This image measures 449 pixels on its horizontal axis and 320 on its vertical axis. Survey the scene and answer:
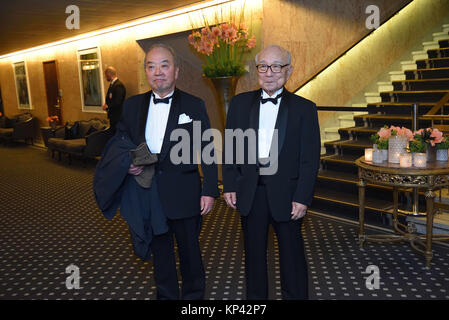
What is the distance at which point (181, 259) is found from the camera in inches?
105

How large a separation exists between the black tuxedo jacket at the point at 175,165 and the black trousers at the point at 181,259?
0.12 m

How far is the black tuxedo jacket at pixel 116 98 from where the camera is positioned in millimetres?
8148

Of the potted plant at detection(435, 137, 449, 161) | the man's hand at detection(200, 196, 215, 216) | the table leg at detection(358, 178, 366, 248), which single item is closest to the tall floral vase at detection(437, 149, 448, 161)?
the potted plant at detection(435, 137, 449, 161)

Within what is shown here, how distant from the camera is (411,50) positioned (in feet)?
25.2

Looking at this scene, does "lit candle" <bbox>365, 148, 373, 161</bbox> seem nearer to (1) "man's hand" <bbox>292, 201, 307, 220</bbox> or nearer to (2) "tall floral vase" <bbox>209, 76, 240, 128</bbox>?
(1) "man's hand" <bbox>292, 201, 307, 220</bbox>

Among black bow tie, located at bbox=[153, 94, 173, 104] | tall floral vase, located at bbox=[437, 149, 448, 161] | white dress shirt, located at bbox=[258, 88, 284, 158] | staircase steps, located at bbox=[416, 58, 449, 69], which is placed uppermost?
staircase steps, located at bbox=[416, 58, 449, 69]

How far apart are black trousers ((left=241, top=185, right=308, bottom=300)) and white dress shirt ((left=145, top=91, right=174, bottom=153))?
2.09ft

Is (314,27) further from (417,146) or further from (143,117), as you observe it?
(143,117)

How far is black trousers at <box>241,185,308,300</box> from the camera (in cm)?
239

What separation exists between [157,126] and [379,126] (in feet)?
15.1

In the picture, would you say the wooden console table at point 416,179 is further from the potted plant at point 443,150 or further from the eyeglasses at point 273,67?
the eyeglasses at point 273,67

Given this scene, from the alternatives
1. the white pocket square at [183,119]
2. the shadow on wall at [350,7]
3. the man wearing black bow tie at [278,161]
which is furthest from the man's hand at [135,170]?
the shadow on wall at [350,7]

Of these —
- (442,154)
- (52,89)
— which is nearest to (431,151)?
(442,154)
